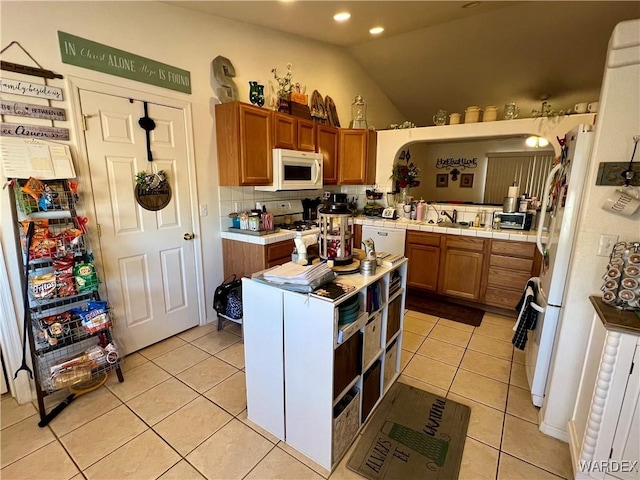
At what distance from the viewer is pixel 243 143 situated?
9.33ft

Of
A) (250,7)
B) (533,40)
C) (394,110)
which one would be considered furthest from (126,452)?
(394,110)

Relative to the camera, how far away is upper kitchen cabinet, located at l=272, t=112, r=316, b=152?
315 centimetres

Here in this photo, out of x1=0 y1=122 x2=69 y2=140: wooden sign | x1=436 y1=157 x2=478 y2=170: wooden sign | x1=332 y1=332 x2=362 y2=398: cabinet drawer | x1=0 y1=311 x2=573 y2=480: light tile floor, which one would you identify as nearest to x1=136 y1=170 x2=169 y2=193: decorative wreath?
x1=0 y1=122 x2=69 y2=140: wooden sign

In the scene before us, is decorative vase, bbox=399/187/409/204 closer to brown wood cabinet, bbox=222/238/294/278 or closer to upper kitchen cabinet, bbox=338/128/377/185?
upper kitchen cabinet, bbox=338/128/377/185

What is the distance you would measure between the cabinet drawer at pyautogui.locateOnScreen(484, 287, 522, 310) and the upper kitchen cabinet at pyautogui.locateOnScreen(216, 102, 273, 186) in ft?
8.95

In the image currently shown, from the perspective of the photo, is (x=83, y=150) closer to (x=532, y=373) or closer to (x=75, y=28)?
(x=75, y=28)

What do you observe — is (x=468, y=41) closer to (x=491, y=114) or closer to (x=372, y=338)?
(x=491, y=114)

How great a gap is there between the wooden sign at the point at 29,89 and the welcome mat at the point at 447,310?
3.69m

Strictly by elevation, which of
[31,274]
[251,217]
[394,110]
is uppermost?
[394,110]

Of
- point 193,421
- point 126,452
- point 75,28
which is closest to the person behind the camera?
point 126,452

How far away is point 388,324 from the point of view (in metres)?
2.05

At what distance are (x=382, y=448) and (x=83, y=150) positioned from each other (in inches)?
108

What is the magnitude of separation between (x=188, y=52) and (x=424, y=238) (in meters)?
3.07

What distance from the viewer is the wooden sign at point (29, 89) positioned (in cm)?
181
